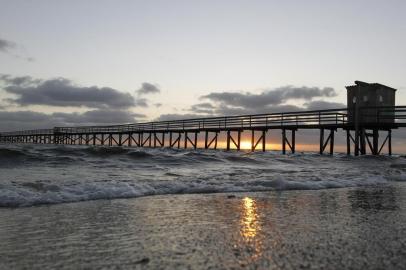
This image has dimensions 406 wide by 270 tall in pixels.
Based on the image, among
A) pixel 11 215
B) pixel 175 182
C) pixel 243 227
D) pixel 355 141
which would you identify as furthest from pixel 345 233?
pixel 355 141

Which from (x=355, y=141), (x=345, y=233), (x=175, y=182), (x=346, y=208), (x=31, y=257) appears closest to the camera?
(x=31, y=257)

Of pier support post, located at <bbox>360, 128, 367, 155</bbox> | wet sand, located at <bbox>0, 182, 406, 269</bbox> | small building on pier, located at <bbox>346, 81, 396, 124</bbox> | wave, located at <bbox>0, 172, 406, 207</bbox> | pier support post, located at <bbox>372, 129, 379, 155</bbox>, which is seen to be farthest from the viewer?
small building on pier, located at <bbox>346, 81, 396, 124</bbox>

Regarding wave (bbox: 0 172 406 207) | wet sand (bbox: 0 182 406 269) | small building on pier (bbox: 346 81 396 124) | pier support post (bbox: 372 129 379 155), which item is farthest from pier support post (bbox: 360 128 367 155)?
wet sand (bbox: 0 182 406 269)

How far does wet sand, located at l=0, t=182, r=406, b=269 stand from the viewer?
298 centimetres

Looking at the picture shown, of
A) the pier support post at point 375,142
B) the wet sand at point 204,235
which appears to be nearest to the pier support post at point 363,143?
the pier support post at point 375,142

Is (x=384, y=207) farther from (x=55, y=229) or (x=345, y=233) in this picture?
(x=55, y=229)

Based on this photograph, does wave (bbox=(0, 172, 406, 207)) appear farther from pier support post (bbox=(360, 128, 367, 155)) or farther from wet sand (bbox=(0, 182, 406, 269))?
pier support post (bbox=(360, 128, 367, 155))

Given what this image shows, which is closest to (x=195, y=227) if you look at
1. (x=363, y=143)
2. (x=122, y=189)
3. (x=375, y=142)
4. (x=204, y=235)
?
(x=204, y=235)

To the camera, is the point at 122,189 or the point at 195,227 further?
the point at 122,189

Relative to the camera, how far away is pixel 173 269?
9.07 feet

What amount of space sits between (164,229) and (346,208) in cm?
301

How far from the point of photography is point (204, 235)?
12.6ft

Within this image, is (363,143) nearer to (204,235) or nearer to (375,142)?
(375,142)

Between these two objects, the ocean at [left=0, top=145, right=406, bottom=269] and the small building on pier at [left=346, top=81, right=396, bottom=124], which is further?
the small building on pier at [left=346, top=81, right=396, bottom=124]
